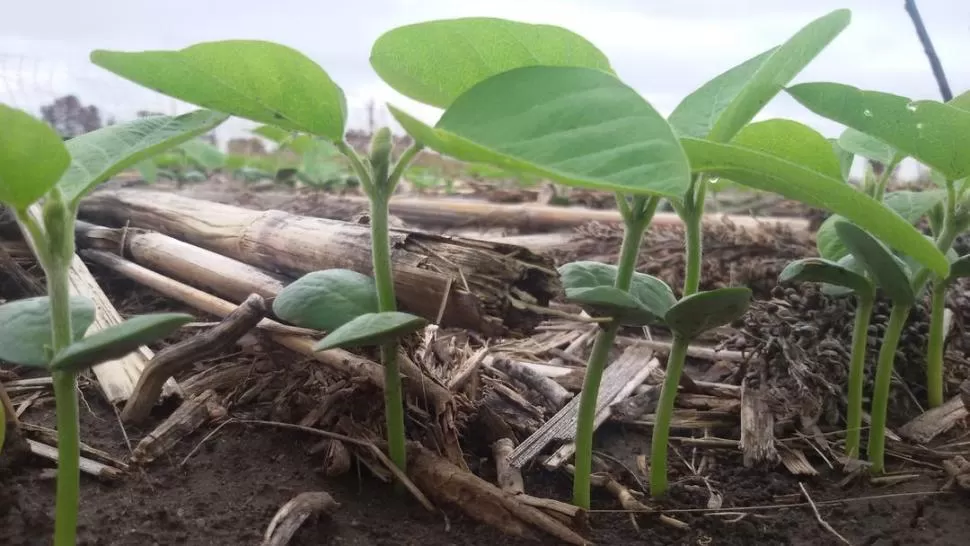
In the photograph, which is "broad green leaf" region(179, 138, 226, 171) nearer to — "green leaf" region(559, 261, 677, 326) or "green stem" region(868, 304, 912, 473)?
"green leaf" region(559, 261, 677, 326)

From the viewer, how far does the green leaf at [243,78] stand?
2.00 feet

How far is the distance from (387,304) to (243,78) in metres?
0.25

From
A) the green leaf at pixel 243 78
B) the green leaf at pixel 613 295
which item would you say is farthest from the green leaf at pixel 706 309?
the green leaf at pixel 243 78

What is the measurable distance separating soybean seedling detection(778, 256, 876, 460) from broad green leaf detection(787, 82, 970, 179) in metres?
0.16

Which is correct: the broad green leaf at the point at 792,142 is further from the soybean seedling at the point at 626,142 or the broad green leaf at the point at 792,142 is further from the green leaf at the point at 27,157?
the green leaf at the point at 27,157

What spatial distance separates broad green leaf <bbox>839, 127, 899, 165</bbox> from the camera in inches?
38.5

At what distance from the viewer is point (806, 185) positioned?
59 cm

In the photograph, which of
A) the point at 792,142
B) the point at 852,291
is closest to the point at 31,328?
the point at 792,142

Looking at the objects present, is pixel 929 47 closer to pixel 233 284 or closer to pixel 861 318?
pixel 861 318

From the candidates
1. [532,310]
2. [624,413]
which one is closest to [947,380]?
[624,413]

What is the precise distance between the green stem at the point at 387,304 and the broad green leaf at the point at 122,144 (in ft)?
Result: 0.57

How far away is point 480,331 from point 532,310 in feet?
0.23

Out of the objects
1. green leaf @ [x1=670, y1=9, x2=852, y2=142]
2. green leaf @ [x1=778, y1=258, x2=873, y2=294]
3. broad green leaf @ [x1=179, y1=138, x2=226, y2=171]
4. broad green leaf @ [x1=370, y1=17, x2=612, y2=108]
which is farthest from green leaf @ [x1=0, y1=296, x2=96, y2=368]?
broad green leaf @ [x1=179, y1=138, x2=226, y2=171]

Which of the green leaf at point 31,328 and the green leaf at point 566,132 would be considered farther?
the green leaf at point 31,328
